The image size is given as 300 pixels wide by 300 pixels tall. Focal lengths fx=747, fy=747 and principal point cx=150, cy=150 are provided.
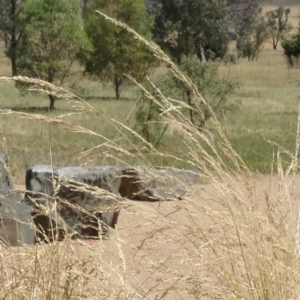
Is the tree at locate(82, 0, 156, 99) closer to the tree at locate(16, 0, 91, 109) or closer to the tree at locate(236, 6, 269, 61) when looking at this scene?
the tree at locate(16, 0, 91, 109)

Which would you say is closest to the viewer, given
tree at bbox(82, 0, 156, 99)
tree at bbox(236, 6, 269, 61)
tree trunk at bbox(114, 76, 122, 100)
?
tree trunk at bbox(114, 76, 122, 100)

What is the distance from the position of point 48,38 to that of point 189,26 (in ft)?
48.1

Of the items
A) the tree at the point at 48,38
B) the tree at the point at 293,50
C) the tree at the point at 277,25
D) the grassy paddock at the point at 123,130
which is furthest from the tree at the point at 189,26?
the tree at the point at 277,25

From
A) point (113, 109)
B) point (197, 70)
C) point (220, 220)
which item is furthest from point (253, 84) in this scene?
point (220, 220)

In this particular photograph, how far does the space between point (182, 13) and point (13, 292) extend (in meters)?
33.4

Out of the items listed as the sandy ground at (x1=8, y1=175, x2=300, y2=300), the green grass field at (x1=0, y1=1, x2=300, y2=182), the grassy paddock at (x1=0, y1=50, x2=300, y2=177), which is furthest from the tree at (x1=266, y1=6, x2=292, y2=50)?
the sandy ground at (x1=8, y1=175, x2=300, y2=300)

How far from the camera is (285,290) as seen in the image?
2.31 m

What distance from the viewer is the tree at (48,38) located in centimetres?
2131

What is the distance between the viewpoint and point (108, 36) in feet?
86.0

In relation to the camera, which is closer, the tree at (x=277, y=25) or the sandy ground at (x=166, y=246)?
the sandy ground at (x=166, y=246)

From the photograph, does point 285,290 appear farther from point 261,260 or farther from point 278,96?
point 278,96

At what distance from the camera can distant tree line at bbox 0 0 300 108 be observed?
70.5 feet

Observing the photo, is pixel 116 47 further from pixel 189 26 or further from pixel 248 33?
pixel 248 33

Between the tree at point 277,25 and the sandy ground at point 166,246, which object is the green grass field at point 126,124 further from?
the tree at point 277,25
